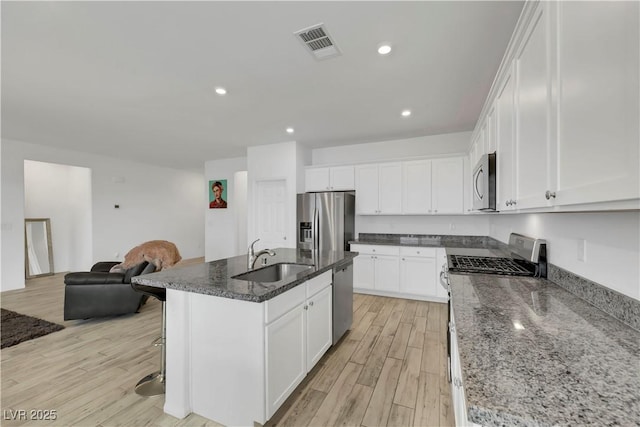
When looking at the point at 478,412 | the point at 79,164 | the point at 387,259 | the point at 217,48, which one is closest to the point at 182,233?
the point at 79,164

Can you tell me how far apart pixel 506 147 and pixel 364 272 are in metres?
3.03

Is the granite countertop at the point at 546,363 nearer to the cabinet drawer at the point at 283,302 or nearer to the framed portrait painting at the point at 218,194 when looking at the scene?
the cabinet drawer at the point at 283,302

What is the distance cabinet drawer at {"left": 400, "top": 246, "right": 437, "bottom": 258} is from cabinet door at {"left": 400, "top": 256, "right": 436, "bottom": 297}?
6 cm

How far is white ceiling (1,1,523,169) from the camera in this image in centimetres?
179

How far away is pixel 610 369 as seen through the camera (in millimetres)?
727

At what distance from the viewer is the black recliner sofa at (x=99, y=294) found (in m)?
3.19

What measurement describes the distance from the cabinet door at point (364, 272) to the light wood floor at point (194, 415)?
0.94 meters

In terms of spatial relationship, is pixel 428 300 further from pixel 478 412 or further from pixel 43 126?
pixel 43 126

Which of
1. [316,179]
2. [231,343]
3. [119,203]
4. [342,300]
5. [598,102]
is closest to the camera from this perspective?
[598,102]

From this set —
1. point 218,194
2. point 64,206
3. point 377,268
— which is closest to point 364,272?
point 377,268

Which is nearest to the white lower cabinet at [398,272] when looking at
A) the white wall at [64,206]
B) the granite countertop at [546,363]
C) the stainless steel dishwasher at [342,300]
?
the stainless steel dishwasher at [342,300]

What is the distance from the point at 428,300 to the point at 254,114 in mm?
3743

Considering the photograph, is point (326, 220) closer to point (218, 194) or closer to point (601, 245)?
point (218, 194)

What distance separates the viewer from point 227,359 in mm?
1622
